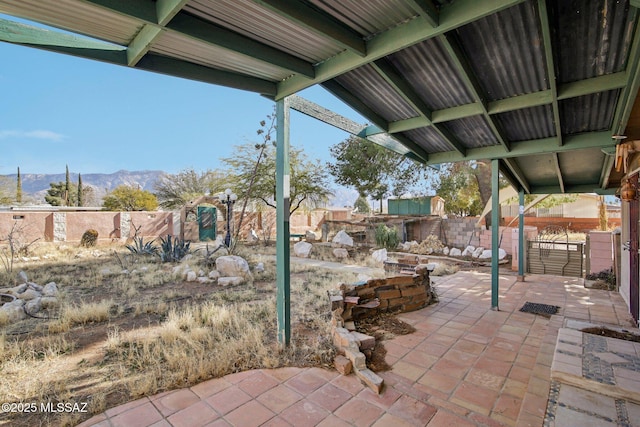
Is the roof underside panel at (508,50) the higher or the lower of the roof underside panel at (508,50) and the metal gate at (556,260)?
the higher

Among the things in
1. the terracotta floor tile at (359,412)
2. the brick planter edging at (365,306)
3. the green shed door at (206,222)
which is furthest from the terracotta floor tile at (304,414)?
the green shed door at (206,222)

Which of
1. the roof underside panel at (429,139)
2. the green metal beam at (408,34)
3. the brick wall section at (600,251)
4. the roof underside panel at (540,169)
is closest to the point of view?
the green metal beam at (408,34)

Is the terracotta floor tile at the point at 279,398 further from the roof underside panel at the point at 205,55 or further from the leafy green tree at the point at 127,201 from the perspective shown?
the leafy green tree at the point at 127,201

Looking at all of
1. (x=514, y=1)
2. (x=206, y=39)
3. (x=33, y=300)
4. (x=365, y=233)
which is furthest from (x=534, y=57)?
(x=365, y=233)

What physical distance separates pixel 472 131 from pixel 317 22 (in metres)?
2.83

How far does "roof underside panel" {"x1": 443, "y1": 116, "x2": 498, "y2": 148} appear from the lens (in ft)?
11.5

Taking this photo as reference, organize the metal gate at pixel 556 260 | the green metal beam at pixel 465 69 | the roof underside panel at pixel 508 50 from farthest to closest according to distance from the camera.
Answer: the metal gate at pixel 556 260 → the green metal beam at pixel 465 69 → the roof underside panel at pixel 508 50

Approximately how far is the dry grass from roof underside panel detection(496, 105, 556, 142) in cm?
314

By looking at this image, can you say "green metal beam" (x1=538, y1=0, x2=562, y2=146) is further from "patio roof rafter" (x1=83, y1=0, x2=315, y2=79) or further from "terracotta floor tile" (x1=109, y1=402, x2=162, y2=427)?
"terracotta floor tile" (x1=109, y1=402, x2=162, y2=427)

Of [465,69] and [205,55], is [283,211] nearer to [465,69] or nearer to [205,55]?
[205,55]

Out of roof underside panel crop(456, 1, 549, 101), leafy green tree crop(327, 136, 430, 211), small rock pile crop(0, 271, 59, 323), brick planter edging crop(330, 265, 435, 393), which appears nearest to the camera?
roof underside panel crop(456, 1, 549, 101)

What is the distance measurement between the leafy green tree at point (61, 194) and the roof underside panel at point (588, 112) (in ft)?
104

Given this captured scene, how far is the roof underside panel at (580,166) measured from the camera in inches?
181

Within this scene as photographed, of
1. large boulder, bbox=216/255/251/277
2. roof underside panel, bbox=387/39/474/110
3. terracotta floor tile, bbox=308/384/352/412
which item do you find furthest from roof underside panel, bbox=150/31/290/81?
large boulder, bbox=216/255/251/277
